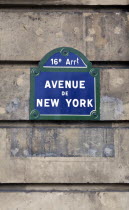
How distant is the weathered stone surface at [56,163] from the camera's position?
13.6 ft

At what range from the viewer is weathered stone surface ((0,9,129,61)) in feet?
14.1

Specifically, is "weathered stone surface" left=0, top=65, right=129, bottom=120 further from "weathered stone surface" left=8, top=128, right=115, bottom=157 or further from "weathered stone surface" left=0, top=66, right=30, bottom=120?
"weathered stone surface" left=8, top=128, right=115, bottom=157

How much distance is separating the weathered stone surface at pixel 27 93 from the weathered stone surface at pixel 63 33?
0.54 ft

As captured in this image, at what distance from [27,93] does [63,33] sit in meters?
0.71

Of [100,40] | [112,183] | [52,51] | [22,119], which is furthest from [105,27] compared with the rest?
[112,183]

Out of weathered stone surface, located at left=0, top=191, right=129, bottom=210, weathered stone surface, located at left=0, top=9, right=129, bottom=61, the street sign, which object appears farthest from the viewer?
weathered stone surface, located at left=0, top=9, right=129, bottom=61

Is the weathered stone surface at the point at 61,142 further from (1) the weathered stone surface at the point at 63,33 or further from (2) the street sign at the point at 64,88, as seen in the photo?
(1) the weathered stone surface at the point at 63,33

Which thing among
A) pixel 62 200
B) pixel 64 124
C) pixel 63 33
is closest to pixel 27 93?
pixel 64 124

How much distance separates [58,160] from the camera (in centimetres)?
415

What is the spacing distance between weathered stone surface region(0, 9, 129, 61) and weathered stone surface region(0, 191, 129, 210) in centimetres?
134

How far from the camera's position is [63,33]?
14.2 feet

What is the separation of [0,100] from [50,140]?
2.08 ft

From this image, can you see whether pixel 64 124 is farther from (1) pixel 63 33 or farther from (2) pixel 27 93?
(1) pixel 63 33

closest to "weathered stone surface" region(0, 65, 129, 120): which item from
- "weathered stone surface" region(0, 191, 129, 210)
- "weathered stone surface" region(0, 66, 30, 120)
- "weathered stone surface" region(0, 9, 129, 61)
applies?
"weathered stone surface" region(0, 66, 30, 120)
